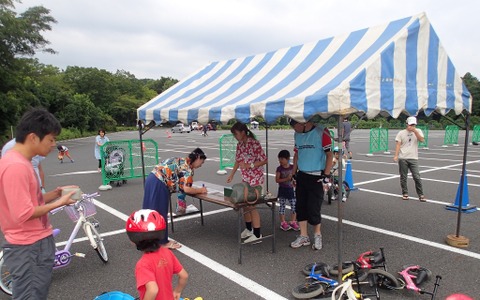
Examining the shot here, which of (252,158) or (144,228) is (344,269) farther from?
(144,228)

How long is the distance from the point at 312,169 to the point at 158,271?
2813mm

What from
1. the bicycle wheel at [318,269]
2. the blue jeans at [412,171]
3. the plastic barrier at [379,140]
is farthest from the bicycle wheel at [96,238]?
the plastic barrier at [379,140]

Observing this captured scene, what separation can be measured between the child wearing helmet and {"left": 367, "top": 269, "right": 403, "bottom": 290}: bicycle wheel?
2.31 meters

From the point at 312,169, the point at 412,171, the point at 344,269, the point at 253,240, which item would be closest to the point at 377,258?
the point at 344,269

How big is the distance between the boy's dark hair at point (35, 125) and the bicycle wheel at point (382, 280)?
334 centimetres

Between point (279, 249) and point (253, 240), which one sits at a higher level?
point (253, 240)

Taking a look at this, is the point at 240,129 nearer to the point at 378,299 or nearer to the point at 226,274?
the point at 226,274

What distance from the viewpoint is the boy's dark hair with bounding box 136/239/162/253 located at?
2.15 meters

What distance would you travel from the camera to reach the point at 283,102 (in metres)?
3.71

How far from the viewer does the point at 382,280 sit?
356cm

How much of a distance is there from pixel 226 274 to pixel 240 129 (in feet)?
6.57

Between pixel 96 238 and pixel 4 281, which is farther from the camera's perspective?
pixel 96 238

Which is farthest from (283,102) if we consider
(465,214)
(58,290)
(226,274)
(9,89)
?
(9,89)

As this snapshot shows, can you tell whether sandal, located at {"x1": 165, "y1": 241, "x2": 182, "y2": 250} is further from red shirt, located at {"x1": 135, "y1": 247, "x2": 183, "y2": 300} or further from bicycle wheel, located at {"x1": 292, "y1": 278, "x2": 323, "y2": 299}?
red shirt, located at {"x1": 135, "y1": 247, "x2": 183, "y2": 300}
